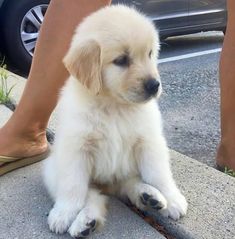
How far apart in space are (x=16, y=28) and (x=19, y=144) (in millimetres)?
2455

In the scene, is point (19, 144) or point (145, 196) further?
point (19, 144)

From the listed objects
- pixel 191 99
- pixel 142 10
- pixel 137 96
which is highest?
pixel 137 96

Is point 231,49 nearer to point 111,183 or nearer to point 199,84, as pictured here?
point 111,183

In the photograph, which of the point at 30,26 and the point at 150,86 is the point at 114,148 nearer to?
the point at 150,86

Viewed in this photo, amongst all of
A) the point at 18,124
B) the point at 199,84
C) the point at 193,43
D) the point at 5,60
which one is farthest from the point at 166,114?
the point at 193,43

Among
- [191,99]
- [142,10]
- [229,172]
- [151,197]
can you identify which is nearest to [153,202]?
[151,197]

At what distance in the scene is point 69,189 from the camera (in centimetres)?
209

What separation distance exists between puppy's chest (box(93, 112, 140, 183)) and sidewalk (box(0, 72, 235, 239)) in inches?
6.1

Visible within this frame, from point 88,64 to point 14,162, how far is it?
85 centimetres

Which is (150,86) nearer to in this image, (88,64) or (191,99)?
(88,64)

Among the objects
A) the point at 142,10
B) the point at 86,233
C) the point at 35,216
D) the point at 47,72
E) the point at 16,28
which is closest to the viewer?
the point at 86,233

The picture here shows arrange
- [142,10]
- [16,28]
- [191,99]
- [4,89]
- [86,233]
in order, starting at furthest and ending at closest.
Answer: [142,10] → [16,28] → [191,99] → [4,89] → [86,233]

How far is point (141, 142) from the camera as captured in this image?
7.20 feet

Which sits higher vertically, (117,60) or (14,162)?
(117,60)
